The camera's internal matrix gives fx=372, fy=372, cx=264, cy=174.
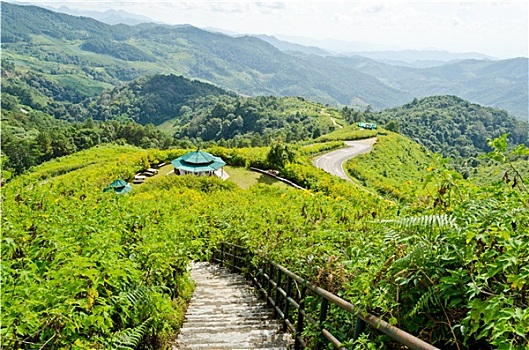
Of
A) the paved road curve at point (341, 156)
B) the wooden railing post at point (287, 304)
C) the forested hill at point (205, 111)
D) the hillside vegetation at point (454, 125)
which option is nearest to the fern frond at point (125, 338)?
the wooden railing post at point (287, 304)

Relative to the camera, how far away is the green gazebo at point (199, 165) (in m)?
25.5

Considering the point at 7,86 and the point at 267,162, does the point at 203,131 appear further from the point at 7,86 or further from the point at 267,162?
the point at 7,86

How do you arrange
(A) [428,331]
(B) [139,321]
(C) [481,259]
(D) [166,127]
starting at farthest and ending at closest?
(D) [166,127] → (B) [139,321] → (A) [428,331] → (C) [481,259]

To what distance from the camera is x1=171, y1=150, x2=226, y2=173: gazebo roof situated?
1004 inches

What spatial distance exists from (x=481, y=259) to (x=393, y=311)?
638mm

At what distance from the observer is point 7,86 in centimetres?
14238

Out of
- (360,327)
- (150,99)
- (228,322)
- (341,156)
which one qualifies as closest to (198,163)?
(228,322)

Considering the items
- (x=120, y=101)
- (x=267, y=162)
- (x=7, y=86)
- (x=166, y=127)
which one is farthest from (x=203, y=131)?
(x=7, y=86)

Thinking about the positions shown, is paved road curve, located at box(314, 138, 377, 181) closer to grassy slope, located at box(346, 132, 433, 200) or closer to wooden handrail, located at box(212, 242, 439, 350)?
grassy slope, located at box(346, 132, 433, 200)

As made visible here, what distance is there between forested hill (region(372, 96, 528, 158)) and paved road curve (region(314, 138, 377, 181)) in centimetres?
4655

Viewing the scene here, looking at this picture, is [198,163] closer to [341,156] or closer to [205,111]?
[341,156]

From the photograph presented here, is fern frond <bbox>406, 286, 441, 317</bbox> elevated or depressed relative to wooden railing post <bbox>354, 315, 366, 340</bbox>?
elevated

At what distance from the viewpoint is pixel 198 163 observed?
2580cm

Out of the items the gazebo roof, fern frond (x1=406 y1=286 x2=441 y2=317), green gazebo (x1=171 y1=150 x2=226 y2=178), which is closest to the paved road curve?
green gazebo (x1=171 y1=150 x2=226 y2=178)
